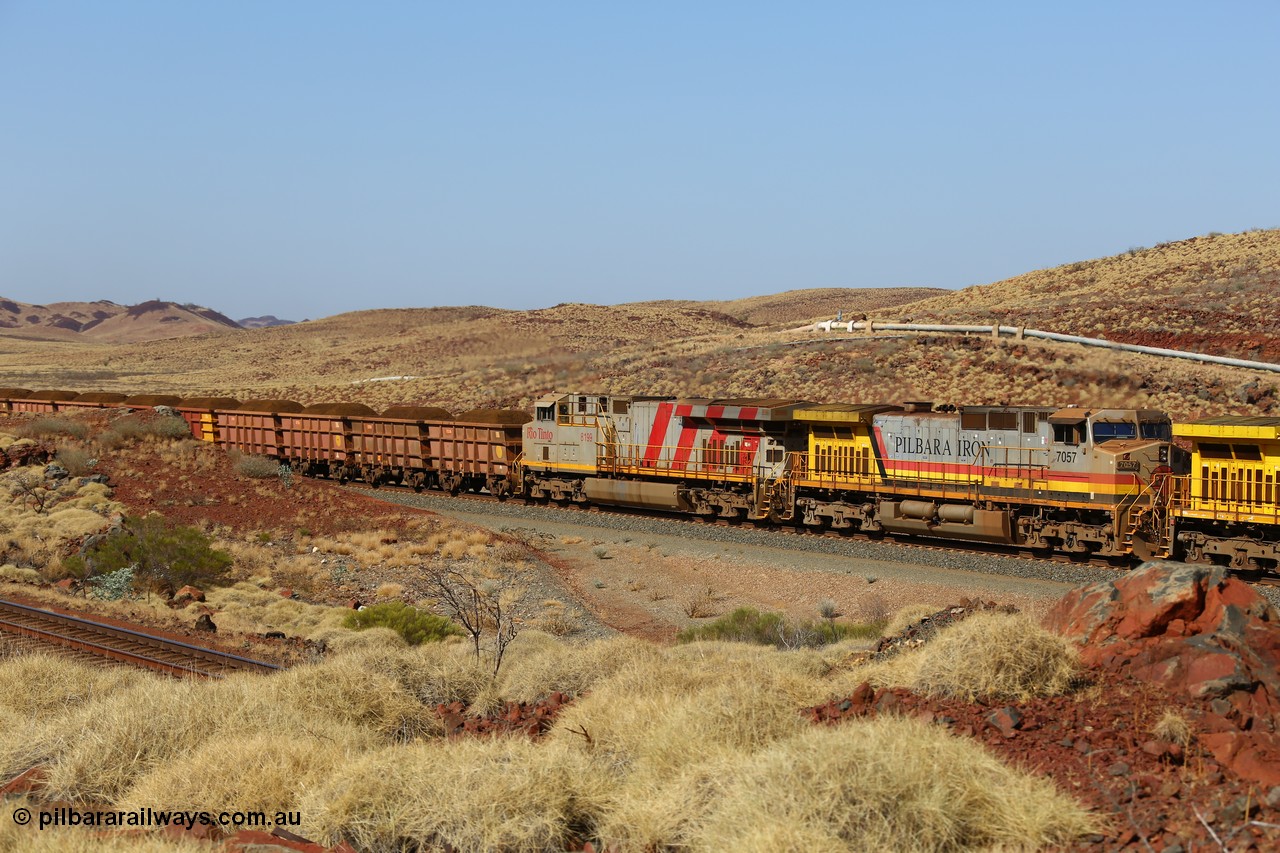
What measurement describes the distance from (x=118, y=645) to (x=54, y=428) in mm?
30832

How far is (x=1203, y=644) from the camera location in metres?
9.06

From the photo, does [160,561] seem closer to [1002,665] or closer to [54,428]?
[1002,665]

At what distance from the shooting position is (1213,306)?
62.2m

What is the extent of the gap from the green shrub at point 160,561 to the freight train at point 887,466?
473 inches

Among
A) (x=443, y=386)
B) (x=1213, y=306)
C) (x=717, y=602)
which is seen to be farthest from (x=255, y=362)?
(x=717, y=602)

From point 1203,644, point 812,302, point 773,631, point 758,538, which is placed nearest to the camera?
point 1203,644

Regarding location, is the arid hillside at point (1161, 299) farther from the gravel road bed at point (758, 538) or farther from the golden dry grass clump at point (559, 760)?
the golden dry grass clump at point (559, 760)

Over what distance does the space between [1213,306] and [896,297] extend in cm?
8587

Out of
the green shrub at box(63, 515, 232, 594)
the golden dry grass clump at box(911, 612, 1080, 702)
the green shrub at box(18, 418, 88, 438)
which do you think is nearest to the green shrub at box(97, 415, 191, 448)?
the green shrub at box(18, 418, 88, 438)

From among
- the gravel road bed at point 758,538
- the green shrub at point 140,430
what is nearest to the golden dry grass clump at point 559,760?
the gravel road bed at point 758,538

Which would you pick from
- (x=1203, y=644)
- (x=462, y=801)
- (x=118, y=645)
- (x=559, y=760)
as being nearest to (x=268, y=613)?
(x=118, y=645)

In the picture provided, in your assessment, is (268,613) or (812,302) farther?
(812,302)

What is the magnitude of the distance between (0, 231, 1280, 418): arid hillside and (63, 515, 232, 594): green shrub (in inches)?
1244

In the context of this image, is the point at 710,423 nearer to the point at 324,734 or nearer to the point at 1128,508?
the point at 1128,508
